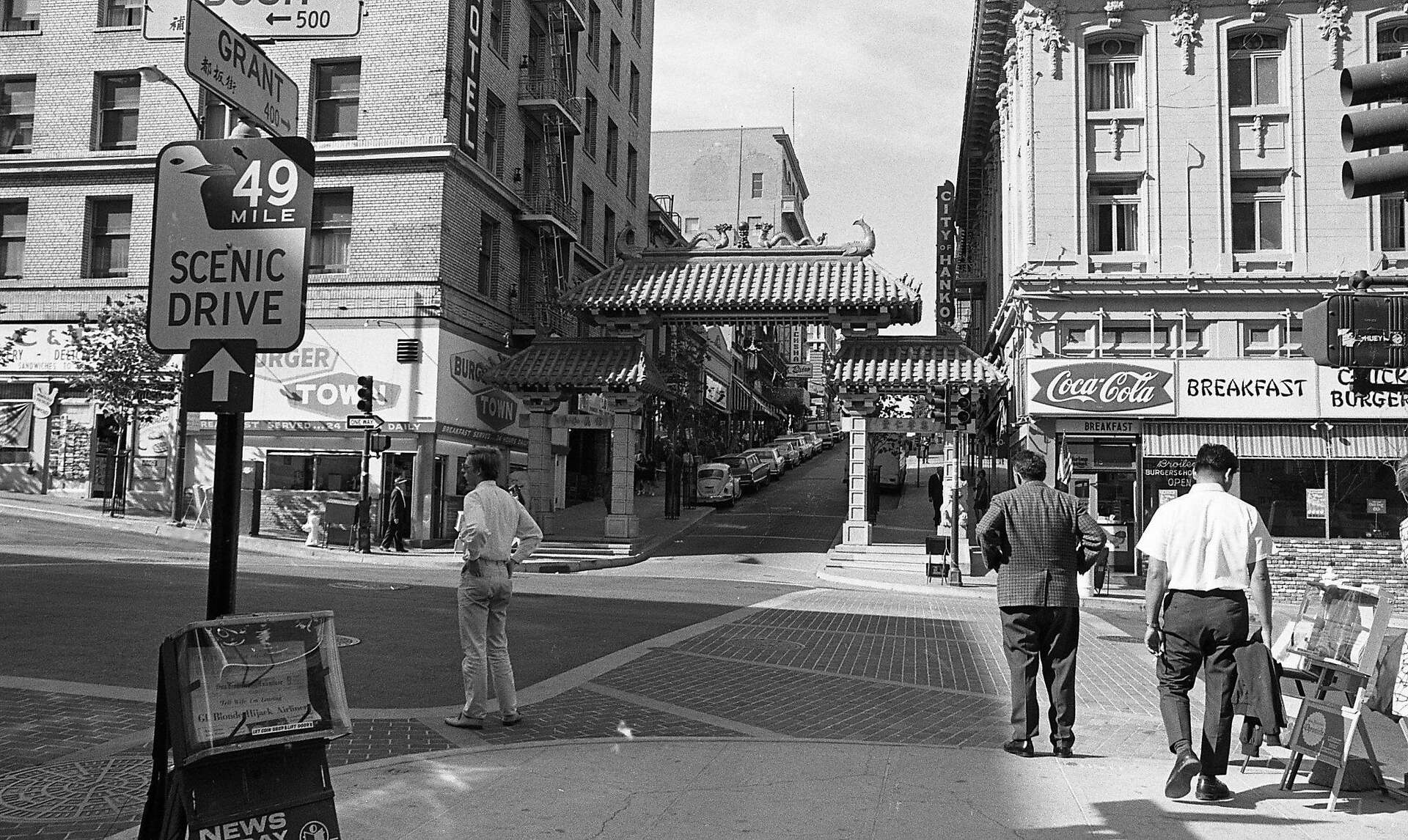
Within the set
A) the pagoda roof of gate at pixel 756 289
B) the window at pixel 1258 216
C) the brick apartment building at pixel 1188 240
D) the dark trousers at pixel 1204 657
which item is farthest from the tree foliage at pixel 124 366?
the dark trousers at pixel 1204 657

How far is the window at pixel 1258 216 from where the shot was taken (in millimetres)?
26094

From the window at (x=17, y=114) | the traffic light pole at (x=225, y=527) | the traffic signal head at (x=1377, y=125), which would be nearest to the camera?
the traffic signal head at (x=1377, y=125)

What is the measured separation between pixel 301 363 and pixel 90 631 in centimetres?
1691

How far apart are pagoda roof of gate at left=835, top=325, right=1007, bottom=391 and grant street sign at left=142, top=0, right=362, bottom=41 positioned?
68.8 feet

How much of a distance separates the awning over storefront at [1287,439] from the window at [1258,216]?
447cm

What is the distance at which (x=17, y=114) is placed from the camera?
3009cm

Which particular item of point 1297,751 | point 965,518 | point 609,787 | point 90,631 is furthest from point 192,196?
point 965,518

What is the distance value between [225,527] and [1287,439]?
24.6 meters

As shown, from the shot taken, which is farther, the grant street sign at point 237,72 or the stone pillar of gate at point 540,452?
the stone pillar of gate at point 540,452

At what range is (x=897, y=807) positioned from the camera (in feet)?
19.2

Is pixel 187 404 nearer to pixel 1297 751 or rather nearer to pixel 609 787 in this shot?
pixel 609 787

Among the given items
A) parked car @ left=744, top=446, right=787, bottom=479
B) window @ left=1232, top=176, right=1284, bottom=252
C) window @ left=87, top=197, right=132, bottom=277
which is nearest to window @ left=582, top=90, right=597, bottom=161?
window @ left=87, top=197, right=132, bottom=277

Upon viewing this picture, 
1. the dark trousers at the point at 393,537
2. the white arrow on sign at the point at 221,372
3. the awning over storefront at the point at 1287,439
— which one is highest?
the awning over storefront at the point at 1287,439

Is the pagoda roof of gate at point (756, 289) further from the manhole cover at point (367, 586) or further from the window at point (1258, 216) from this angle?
the manhole cover at point (367, 586)
